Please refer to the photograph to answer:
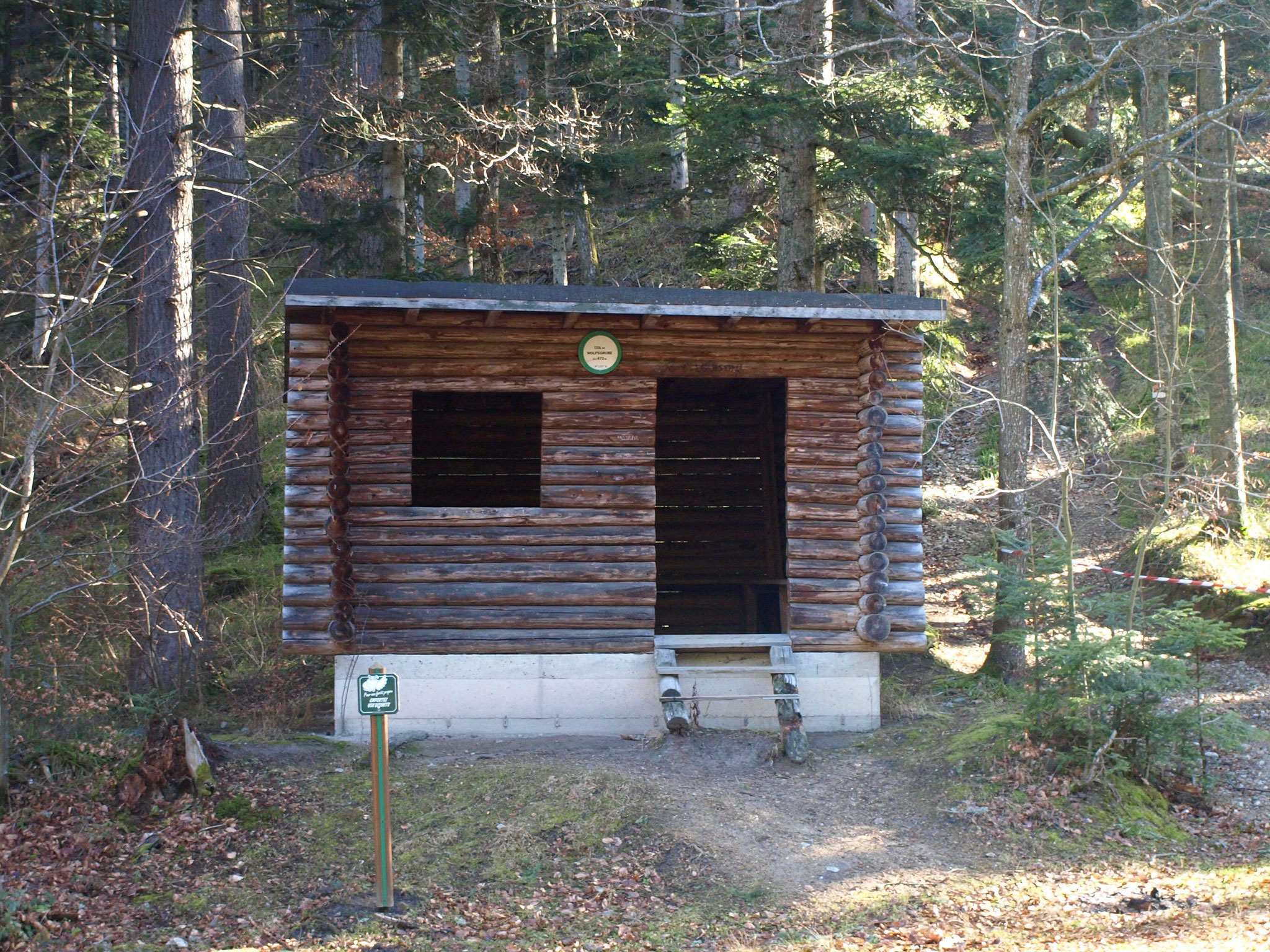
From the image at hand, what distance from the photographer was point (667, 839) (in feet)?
22.0

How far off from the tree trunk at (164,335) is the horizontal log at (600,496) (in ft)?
10.7

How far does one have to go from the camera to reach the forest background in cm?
750

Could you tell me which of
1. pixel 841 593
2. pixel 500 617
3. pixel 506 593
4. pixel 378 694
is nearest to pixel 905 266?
pixel 841 593

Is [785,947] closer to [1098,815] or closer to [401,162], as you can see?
[1098,815]

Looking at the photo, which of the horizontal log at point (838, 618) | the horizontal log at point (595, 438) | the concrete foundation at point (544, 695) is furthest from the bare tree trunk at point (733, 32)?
the concrete foundation at point (544, 695)

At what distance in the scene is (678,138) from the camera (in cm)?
1648

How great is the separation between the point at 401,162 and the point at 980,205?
26.3ft

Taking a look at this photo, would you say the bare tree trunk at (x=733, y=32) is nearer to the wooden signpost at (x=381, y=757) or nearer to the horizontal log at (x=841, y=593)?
the horizontal log at (x=841, y=593)

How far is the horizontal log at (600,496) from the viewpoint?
9188mm

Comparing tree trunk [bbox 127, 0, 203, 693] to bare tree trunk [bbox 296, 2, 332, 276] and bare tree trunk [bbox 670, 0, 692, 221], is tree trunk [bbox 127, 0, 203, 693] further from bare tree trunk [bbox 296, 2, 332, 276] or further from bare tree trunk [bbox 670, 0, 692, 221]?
bare tree trunk [bbox 670, 0, 692, 221]

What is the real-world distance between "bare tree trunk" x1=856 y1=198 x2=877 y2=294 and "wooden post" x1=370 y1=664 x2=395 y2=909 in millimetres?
8777

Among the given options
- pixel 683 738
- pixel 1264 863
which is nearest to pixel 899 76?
pixel 683 738

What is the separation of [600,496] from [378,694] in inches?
159

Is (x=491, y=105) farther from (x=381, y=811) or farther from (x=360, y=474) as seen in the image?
(x=381, y=811)
